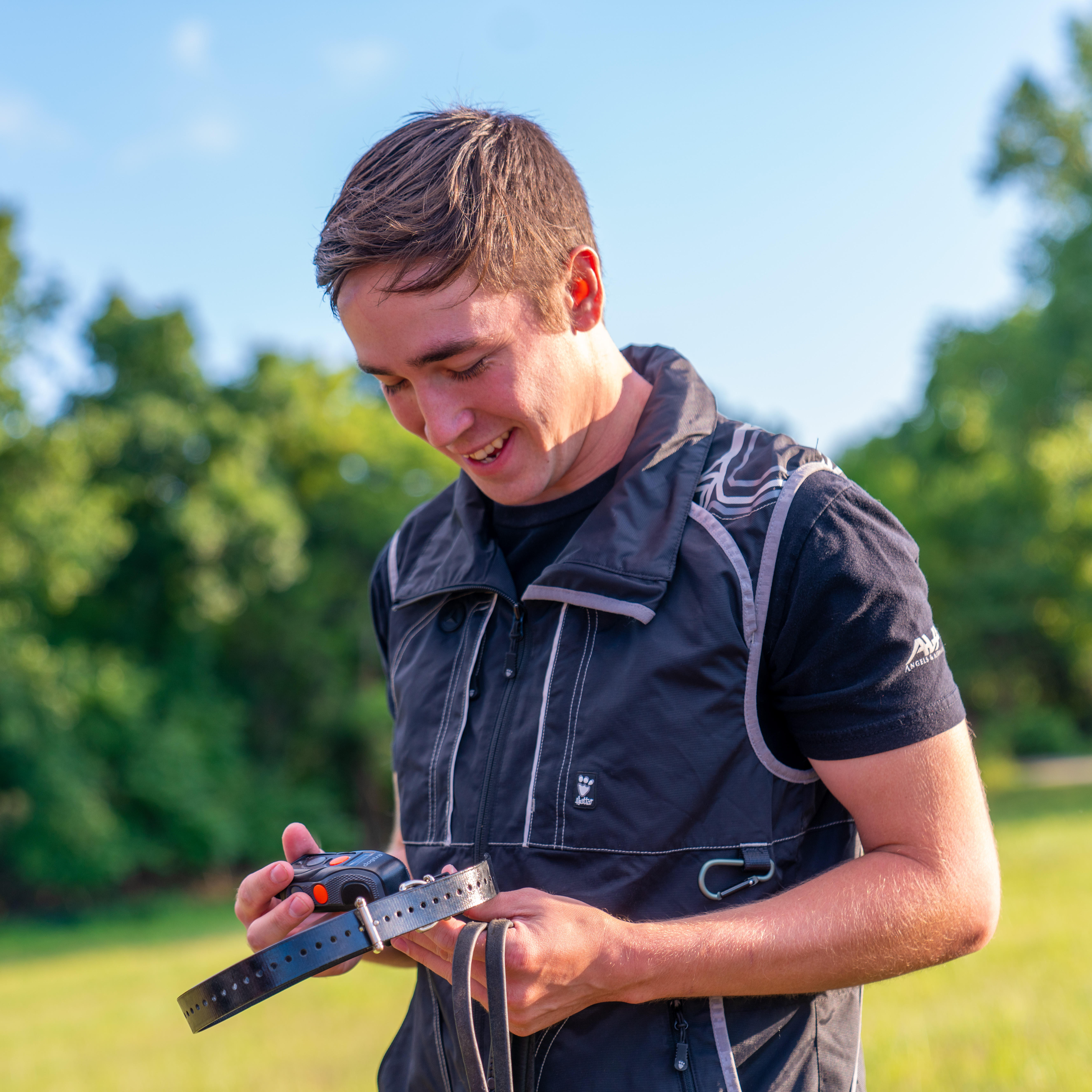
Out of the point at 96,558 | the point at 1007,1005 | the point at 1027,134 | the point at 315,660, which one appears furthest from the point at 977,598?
the point at 1007,1005

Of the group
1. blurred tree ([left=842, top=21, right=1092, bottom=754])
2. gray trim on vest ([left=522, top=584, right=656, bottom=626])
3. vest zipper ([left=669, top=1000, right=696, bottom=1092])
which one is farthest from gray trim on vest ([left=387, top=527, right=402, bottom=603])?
blurred tree ([left=842, top=21, right=1092, bottom=754])

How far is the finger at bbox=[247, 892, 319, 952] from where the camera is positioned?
163cm

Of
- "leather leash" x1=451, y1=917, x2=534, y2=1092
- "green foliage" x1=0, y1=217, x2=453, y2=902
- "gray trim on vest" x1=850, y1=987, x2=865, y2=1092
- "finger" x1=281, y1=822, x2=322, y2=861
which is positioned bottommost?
"gray trim on vest" x1=850, y1=987, x2=865, y2=1092

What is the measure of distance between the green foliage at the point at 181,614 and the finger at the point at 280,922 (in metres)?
17.1

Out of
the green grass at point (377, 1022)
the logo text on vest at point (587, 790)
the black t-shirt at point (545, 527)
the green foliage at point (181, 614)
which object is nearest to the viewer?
the logo text on vest at point (587, 790)

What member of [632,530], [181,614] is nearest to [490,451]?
[632,530]

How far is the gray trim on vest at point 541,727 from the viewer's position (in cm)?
173

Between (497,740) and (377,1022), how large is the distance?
20.3 feet

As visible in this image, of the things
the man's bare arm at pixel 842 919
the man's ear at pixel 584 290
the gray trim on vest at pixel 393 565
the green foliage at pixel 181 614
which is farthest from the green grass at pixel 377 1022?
the green foliage at pixel 181 614

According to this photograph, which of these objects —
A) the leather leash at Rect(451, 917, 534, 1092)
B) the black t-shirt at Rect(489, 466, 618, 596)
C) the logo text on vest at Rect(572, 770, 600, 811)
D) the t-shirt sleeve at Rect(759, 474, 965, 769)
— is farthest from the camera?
the black t-shirt at Rect(489, 466, 618, 596)

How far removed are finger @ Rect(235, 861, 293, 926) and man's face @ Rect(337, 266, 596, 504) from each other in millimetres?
787

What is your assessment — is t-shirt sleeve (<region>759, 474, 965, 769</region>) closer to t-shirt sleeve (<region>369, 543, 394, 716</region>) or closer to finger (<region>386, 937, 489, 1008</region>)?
finger (<region>386, 937, 489, 1008</region>)

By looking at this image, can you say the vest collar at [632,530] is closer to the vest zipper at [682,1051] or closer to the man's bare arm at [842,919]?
the man's bare arm at [842,919]

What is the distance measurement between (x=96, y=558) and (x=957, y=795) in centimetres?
1934
